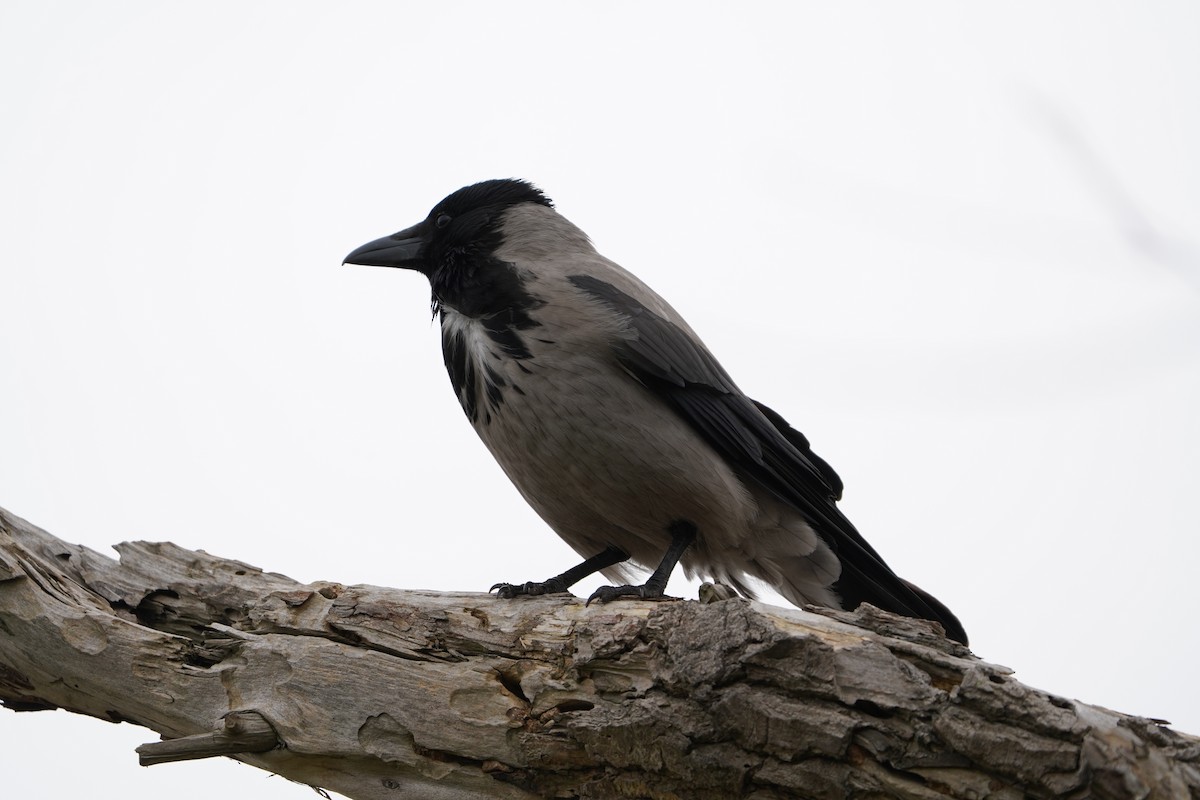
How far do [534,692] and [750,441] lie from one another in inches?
68.2

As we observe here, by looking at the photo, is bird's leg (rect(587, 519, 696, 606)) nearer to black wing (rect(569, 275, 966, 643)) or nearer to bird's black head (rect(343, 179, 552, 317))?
black wing (rect(569, 275, 966, 643))

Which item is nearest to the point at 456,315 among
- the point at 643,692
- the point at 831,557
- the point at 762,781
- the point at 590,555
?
the point at 590,555

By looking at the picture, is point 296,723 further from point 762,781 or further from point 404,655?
point 762,781

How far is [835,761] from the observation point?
296 centimetres

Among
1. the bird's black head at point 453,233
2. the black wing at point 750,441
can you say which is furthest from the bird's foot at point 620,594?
the bird's black head at point 453,233

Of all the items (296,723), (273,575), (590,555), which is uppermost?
(590,555)

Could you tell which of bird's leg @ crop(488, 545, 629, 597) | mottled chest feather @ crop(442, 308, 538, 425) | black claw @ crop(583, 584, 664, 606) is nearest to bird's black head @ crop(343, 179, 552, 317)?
mottled chest feather @ crop(442, 308, 538, 425)

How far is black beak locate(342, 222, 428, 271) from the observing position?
5500mm

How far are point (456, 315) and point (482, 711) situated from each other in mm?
2104

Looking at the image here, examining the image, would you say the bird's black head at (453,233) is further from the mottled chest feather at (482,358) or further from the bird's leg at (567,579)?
the bird's leg at (567,579)

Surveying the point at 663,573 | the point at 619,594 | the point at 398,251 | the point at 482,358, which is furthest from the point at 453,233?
the point at 619,594

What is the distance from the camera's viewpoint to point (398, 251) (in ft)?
18.2

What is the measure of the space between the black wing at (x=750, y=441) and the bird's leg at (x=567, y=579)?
27.3 inches

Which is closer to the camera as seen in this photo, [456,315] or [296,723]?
[296,723]
